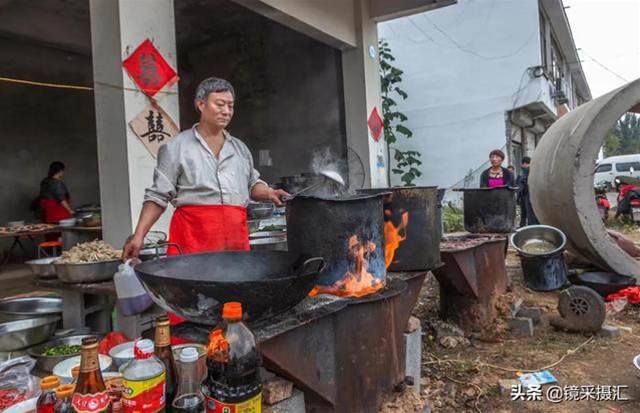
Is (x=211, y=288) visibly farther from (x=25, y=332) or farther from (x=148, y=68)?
(x=148, y=68)

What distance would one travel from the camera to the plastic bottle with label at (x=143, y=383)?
3.93 feet

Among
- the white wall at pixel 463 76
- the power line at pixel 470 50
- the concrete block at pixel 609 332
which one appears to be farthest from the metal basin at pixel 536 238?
the power line at pixel 470 50

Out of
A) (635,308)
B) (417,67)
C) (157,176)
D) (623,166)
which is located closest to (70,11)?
(157,176)

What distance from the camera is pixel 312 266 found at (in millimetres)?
1849

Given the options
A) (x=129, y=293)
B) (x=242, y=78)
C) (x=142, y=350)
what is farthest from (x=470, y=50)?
(x=142, y=350)

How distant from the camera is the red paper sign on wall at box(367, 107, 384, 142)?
8047 millimetres

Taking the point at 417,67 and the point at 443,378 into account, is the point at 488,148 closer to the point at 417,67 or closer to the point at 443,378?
the point at 417,67

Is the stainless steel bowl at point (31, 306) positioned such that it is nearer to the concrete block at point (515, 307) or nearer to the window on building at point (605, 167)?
the concrete block at point (515, 307)

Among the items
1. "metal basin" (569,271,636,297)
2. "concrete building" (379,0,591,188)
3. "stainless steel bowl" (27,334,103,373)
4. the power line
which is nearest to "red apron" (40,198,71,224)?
"stainless steel bowl" (27,334,103,373)

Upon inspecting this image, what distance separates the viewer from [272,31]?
30.7 ft

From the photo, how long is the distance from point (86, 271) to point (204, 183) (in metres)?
1.41

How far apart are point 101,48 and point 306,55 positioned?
5.97 meters

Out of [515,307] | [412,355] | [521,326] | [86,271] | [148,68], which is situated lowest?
[521,326]

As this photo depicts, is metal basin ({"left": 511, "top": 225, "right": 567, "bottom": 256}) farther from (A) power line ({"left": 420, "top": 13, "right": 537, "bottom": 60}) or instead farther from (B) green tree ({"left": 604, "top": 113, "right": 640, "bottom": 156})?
(B) green tree ({"left": 604, "top": 113, "right": 640, "bottom": 156})
